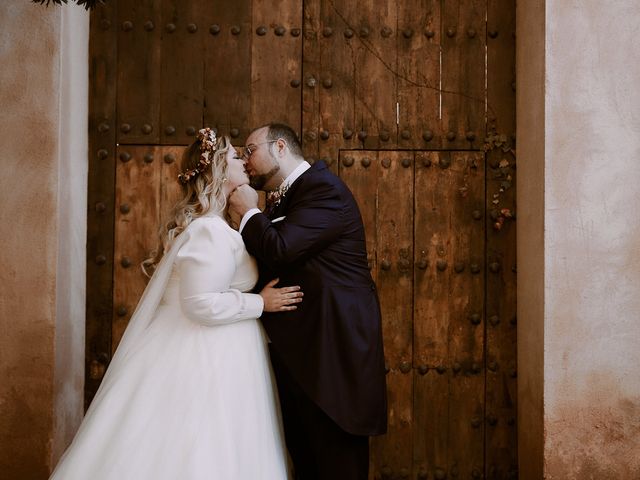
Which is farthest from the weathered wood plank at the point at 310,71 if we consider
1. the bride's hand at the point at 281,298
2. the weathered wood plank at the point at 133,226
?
the bride's hand at the point at 281,298

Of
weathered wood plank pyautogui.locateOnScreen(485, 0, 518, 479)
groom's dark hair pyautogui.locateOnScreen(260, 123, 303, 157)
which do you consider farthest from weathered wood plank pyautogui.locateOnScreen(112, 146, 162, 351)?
weathered wood plank pyautogui.locateOnScreen(485, 0, 518, 479)

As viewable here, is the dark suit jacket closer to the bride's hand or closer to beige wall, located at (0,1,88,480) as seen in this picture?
the bride's hand

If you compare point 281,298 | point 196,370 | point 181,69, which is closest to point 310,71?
point 181,69

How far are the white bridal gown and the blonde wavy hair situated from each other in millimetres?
75

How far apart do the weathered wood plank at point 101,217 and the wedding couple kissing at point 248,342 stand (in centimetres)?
86

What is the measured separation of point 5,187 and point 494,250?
7.69 feet

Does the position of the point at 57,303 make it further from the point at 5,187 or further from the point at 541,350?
the point at 541,350

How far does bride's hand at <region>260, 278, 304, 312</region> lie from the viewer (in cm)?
284

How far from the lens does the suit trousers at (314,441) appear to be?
9.45 feet

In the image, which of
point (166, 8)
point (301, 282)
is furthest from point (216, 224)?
point (166, 8)

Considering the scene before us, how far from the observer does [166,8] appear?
12.3ft

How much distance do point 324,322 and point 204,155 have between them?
0.79m

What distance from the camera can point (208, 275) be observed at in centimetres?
264

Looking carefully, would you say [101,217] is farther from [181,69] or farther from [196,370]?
[196,370]
